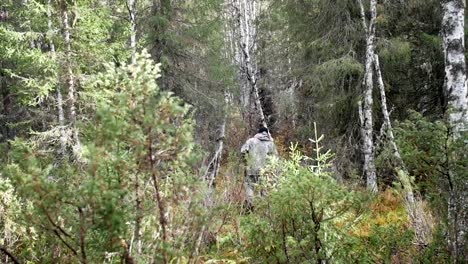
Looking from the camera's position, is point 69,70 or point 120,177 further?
point 69,70

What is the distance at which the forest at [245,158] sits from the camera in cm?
253

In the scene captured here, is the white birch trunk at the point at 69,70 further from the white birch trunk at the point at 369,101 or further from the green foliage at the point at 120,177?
the green foliage at the point at 120,177

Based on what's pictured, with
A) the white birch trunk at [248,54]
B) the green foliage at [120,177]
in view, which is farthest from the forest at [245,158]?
the white birch trunk at [248,54]

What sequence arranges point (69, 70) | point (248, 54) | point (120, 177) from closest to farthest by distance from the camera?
point (120, 177) < point (69, 70) < point (248, 54)

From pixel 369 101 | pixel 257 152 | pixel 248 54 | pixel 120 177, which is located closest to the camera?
pixel 120 177

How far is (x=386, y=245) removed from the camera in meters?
4.36

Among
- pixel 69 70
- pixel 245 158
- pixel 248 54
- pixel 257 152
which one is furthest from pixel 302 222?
pixel 248 54

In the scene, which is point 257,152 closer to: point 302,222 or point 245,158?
point 245,158

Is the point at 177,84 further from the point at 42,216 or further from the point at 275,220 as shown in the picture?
the point at 42,216

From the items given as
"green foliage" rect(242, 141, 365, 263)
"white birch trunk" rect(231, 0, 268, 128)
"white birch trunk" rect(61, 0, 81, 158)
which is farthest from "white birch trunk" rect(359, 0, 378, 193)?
"white birch trunk" rect(61, 0, 81, 158)

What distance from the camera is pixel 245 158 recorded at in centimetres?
571

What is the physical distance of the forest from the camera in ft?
8.30

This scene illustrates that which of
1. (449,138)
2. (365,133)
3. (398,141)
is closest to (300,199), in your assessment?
(398,141)

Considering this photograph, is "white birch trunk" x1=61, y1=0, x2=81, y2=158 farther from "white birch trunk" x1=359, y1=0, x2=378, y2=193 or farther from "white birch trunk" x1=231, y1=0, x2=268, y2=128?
"white birch trunk" x1=359, y1=0, x2=378, y2=193
